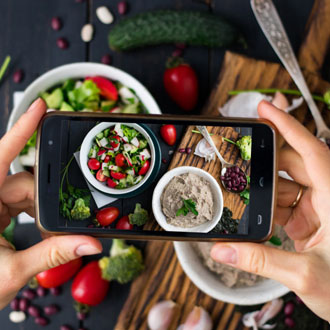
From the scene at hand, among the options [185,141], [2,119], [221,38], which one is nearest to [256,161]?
[185,141]

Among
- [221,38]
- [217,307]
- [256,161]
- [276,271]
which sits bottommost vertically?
[217,307]

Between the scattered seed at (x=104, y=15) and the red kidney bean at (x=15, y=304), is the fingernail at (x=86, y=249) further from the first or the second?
the scattered seed at (x=104, y=15)

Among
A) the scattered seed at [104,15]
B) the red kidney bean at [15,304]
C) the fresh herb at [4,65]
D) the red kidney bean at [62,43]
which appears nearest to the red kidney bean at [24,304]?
the red kidney bean at [15,304]

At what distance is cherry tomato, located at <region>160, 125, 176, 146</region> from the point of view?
86cm

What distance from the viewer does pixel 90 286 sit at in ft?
4.03

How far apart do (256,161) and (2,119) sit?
878 millimetres

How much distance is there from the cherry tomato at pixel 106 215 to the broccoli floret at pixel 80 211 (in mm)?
24

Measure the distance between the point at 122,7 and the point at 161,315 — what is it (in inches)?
38.8

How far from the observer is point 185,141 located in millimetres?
870

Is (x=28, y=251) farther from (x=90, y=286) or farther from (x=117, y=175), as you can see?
(x=90, y=286)

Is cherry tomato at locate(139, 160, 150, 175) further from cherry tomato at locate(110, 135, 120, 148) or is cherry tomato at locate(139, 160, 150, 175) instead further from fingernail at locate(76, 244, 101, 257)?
fingernail at locate(76, 244, 101, 257)

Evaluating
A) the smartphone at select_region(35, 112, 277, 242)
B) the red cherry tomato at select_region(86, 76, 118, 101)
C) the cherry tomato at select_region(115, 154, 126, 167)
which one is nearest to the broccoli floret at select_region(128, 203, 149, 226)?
the smartphone at select_region(35, 112, 277, 242)

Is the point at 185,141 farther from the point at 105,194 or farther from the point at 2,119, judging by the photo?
the point at 2,119

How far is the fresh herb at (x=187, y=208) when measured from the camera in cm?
87
